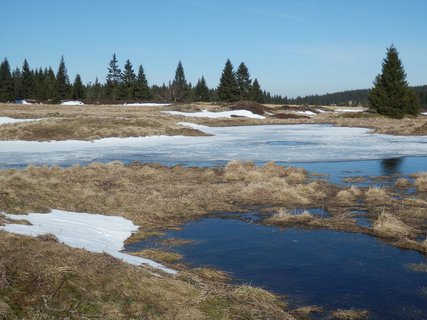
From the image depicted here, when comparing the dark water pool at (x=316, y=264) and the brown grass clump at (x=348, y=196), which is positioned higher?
the brown grass clump at (x=348, y=196)

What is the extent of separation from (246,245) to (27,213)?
205 inches

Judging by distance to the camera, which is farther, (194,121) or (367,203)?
(194,121)

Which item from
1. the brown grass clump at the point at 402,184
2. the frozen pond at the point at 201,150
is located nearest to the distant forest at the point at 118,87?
the frozen pond at the point at 201,150

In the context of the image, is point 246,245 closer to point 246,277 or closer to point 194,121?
point 246,277

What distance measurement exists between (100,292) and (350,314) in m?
3.61

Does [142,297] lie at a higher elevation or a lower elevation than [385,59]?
lower

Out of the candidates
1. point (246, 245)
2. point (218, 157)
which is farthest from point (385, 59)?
point (246, 245)

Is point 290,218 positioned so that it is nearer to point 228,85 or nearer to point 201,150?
point 201,150

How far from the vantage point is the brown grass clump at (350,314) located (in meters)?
6.66

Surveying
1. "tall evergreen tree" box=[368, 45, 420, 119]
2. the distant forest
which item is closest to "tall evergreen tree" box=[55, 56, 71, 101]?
the distant forest

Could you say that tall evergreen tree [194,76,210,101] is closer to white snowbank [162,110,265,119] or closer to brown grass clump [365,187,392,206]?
white snowbank [162,110,265,119]

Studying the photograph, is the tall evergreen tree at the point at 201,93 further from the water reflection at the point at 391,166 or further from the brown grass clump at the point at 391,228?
the brown grass clump at the point at 391,228

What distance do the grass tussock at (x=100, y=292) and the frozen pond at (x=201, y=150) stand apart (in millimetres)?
17080

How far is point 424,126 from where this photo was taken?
140 ft
